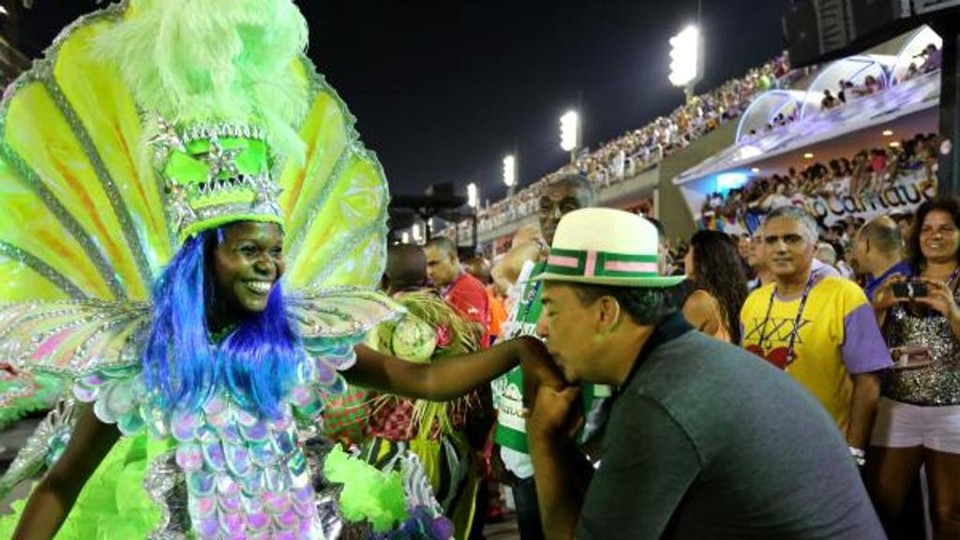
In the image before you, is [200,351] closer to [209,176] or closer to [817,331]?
[209,176]

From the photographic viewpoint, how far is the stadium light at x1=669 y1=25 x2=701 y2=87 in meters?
27.8

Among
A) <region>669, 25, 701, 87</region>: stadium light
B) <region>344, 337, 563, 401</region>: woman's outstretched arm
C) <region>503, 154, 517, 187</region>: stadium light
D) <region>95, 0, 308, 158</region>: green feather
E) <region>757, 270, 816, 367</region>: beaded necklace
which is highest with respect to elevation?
<region>503, 154, 517, 187</region>: stadium light

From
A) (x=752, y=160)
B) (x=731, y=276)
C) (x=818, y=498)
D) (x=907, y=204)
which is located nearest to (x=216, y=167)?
(x=818, y=498)

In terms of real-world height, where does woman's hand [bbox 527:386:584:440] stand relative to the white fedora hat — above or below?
below

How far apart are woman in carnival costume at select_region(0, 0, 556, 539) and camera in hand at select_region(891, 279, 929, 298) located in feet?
7.06

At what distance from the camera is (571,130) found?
45.2 meters

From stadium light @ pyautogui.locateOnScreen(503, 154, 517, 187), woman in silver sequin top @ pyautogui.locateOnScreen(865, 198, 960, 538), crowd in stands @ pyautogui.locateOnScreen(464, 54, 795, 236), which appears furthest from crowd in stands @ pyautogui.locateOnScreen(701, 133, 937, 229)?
stadium light @ pyautogui.locateOnScreen(503, 154, 517, 187)

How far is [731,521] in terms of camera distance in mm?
1442

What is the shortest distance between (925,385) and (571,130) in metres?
42.9

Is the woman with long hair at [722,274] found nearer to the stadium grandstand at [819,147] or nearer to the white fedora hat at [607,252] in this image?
the stadium grandstand at [819,147]

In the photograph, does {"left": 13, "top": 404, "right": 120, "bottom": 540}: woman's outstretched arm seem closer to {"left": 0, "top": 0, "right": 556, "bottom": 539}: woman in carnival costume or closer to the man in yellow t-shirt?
{"left": 0, "top": 0, "right": 556, "bottom": 539}: woman in carnival costume

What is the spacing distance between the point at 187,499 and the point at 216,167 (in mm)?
757

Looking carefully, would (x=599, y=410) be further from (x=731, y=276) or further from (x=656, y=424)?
(x=731, y=276)

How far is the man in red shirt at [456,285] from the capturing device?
4.56 m
